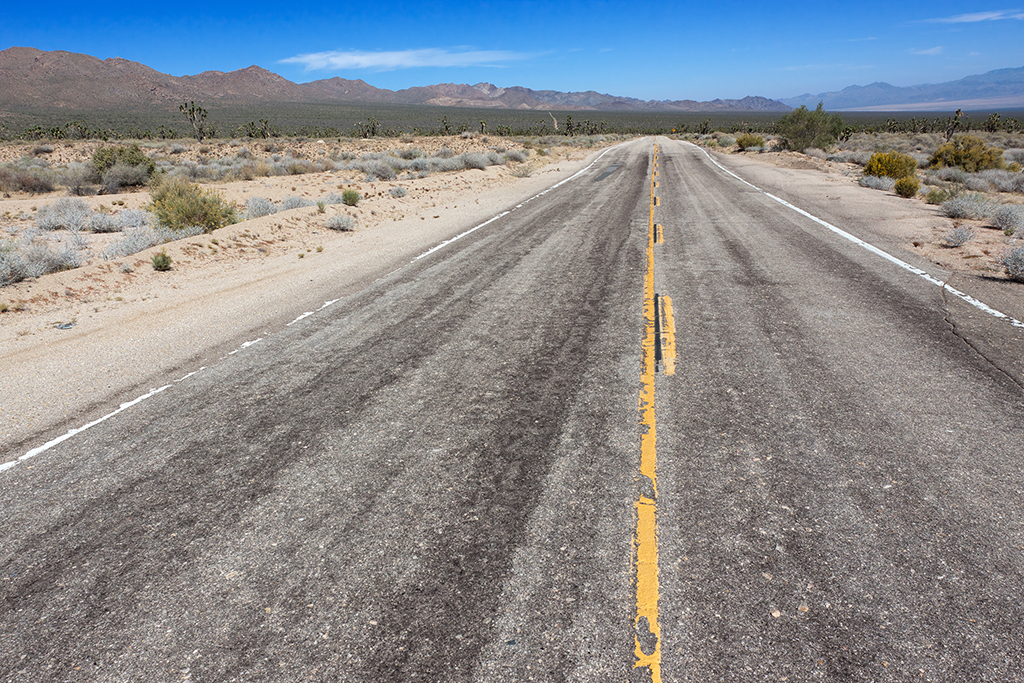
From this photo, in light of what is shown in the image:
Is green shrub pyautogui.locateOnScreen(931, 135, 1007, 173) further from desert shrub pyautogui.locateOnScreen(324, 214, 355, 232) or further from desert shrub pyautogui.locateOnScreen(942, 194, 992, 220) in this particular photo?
desert shrub pyautogui.locateOnScreen(324, 214, 355, 232)

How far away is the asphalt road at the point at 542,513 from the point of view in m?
2.61

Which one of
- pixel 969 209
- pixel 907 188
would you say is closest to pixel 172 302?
pixel 969 209

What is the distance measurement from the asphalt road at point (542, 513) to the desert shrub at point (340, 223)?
8922 mm

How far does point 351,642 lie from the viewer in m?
2.66

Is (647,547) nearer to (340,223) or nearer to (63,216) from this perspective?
(340,223)

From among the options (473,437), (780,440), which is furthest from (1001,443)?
(473,437)

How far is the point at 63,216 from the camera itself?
14570 millimetres

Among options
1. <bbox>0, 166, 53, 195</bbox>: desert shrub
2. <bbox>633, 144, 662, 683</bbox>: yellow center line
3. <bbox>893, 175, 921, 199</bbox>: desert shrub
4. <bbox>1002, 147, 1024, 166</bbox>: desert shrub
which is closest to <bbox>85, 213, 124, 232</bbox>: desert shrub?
<bbox>0, 166, 53, 195</bbox>: desert shrub

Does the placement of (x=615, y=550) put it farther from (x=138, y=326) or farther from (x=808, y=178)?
(x=808, y=178)

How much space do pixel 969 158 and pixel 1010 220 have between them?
21255 mm

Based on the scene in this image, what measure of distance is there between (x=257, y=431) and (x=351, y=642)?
2528 millimetres

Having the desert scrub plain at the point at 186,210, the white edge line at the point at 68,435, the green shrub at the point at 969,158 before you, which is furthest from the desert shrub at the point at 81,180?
the green shrub at the point at 969,158

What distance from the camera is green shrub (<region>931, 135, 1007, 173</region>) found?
26844 millimetres

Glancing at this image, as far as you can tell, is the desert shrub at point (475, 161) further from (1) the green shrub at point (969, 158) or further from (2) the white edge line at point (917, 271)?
(1) the green shrub at point (969, 158)
